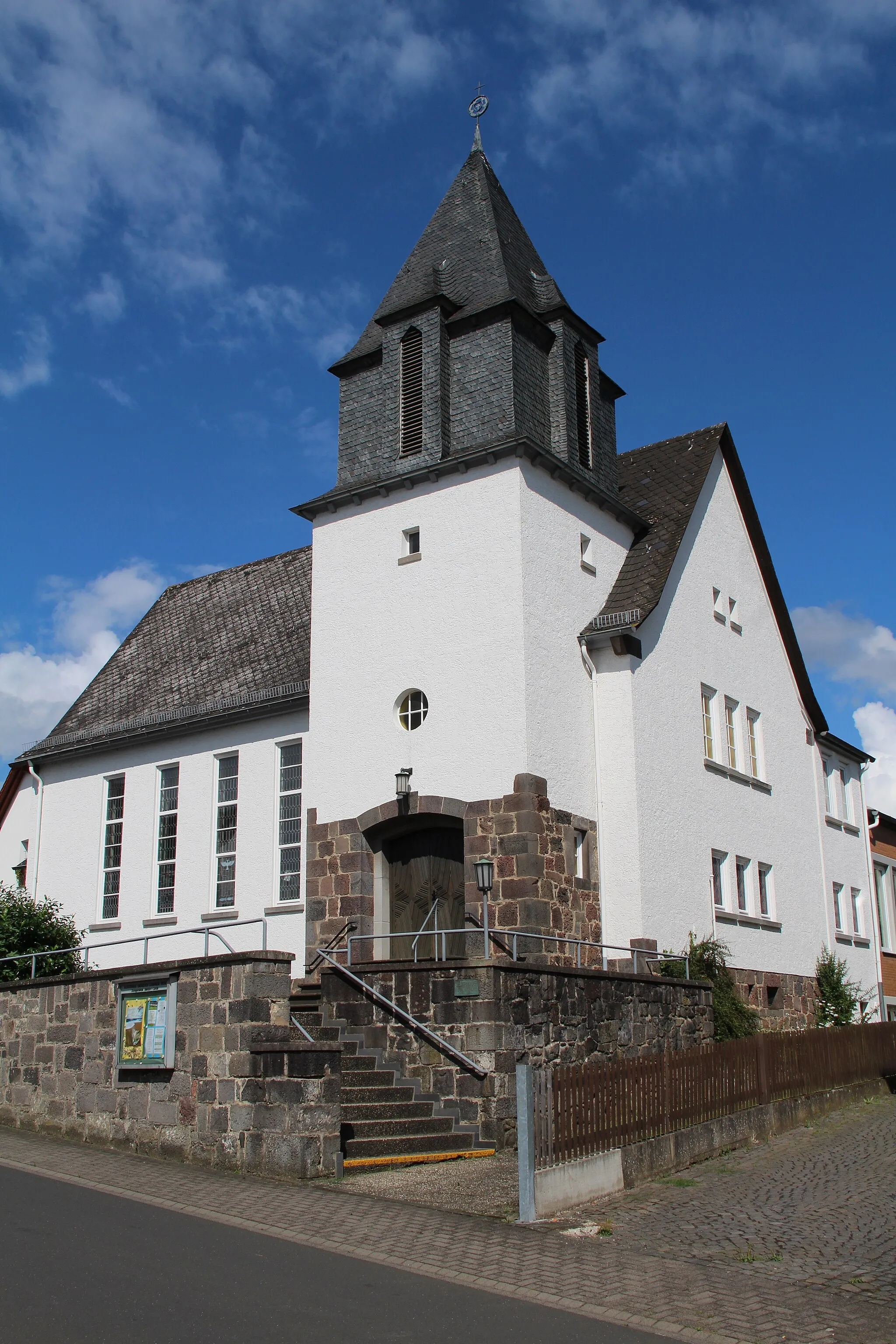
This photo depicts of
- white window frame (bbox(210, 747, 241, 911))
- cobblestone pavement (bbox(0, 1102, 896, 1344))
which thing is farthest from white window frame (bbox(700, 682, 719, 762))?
cobblestone pavement (bbox(0, 1102, 896, 1344))

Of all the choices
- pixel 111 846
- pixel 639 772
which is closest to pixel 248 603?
pixel 111 846

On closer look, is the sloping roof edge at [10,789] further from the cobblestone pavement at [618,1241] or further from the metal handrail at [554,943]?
the cobblestone pavement at [618,1241]

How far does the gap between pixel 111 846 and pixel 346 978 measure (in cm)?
956

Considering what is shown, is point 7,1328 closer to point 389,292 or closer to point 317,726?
point 317,726

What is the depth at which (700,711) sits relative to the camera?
68.3 feet

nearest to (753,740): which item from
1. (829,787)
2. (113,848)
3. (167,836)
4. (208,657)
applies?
(829,787)

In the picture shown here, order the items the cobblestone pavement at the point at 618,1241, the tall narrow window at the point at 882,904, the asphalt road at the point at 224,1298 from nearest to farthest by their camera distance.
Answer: the asphalt road at the point at 224,1298 < the cobblestone pavement at the point at 618,1241 < the tall narrow window at the point at 882,904

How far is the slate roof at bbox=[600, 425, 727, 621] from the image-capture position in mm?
19750

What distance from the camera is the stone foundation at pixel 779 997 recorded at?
20.6m

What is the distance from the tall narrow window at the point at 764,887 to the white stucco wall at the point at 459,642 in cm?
555

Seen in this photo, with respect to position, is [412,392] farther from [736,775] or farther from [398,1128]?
[398,1128]

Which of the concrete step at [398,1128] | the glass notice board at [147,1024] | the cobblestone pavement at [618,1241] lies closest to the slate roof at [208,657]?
the glass notice board at [147,1024]

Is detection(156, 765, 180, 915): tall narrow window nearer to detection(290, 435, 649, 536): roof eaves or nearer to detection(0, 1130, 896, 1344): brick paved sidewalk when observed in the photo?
detection(290, 435, 649, 536): roof eaves

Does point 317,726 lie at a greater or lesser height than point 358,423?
lesser
